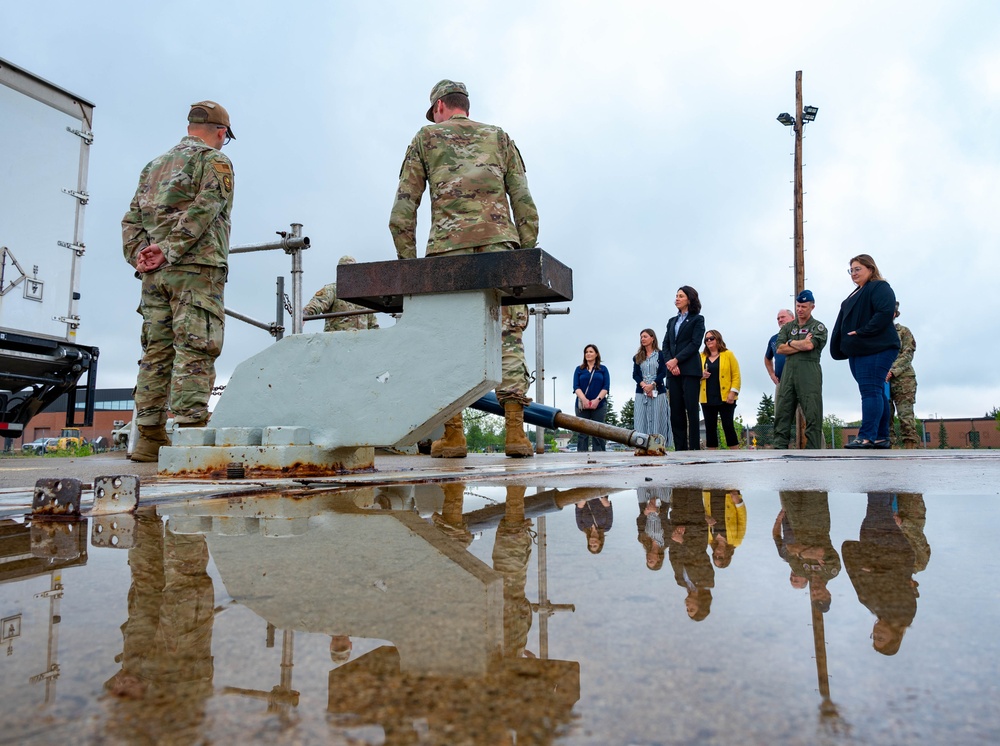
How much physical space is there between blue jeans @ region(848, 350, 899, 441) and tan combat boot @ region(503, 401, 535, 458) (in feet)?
11.6

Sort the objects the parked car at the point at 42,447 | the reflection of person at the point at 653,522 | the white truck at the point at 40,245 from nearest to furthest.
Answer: the reflection of person at the point at 653,522 < the white truck at the point at 40,245 < the parked car at the point at 42,447

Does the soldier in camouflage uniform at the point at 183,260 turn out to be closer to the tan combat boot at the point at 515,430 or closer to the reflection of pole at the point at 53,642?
the tan combat boot at the point at 515,430

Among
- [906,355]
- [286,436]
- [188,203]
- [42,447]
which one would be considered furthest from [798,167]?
[42,447]

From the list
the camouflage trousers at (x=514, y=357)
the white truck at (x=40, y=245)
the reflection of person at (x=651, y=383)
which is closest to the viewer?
the camouflage trousers at (x=514, y=357)

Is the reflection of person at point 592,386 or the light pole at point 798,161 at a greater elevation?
the light pole at point 798,161

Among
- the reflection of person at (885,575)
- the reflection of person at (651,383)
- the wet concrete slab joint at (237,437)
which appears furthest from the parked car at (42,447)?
the reflection of person at (885,575)

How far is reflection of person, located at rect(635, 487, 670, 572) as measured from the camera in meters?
1.10

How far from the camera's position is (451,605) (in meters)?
0.80

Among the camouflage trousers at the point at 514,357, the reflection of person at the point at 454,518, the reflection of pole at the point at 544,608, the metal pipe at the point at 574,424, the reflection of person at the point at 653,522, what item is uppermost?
the camouflage trousers at the point at 514,357

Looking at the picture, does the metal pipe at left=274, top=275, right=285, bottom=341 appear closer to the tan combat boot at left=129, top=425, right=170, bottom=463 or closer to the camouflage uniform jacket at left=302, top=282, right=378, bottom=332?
the camouflage uniform jacket at left=302, top=282, right=378, bottom=332

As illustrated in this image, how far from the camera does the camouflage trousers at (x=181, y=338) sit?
396 cm

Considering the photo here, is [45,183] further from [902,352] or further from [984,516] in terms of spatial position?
[902,352]

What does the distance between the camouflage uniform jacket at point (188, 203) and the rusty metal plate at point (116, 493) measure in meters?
2.60

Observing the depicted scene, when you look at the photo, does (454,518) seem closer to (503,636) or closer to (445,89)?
(503,636)
